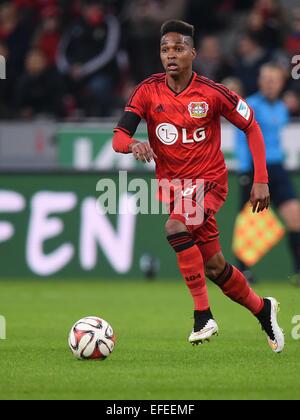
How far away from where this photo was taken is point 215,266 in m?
8.00

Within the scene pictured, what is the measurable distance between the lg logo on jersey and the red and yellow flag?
563 cm

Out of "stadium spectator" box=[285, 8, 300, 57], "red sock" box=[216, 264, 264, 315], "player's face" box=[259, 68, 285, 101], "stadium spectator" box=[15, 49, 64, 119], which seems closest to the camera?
"red sock" box=[216, 264, 264, 315]

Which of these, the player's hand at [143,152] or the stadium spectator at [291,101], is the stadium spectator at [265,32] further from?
the player's hand at [143,152]

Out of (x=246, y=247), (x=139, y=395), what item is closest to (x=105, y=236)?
(x=246, y=247)

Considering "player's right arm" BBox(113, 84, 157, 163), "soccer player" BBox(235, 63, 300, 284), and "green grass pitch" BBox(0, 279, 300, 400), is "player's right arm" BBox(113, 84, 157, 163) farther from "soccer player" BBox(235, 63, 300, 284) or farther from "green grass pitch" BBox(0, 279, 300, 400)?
"soccer player" BBox(235, 63, 300, 284)

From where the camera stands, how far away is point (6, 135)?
1620 cm

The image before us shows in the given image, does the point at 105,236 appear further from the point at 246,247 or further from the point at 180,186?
the point at 180,186

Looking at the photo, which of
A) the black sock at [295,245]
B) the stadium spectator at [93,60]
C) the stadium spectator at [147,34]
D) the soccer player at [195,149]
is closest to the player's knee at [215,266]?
the soccer player at [195,149]

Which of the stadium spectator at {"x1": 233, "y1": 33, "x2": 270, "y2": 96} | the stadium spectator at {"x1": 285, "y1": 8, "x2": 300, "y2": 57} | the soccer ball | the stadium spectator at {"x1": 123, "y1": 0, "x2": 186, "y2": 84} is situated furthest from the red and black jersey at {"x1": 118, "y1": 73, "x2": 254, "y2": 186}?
the stadium spectator at {"x1": 123, "y1": 0, "x2": 186, "y2": 84}

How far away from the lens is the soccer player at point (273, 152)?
A: 13062mm

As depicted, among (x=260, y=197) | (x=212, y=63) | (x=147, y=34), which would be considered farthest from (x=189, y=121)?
(x=147, y=34)

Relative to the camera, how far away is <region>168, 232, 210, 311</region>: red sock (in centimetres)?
785

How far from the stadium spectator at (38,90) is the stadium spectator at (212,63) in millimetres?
1983

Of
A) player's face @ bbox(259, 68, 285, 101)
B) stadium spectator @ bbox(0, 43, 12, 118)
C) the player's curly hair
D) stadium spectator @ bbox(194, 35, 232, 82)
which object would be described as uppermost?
stadium spectator @ bbox(0, 43, 12, 118)
